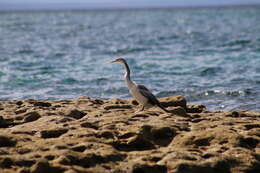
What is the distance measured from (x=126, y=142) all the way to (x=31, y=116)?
247 cm

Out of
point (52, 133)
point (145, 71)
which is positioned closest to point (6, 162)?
point (52, 133)

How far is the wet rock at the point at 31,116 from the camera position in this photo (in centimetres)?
922

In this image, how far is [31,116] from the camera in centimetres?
927

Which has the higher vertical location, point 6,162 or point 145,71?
point 6,162

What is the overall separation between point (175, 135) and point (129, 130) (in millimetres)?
806

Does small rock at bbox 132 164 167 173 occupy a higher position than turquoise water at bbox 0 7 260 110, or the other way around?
small rock at bbox 132 164 167 173

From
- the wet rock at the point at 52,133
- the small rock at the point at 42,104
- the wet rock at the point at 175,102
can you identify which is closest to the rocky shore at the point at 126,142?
the wet rock at the point at 52,133

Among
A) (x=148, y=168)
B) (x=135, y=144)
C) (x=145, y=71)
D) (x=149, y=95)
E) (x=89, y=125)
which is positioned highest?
(x=149, y=95)

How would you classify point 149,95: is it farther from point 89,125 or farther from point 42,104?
point 42,104

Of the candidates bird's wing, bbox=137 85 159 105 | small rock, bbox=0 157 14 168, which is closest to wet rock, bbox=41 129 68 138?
small rock, bbox=0 157 14 168

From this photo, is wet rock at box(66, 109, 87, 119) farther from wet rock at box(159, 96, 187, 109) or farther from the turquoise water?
the turquoise water

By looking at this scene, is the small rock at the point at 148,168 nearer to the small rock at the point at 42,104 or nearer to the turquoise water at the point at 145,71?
the small rock at the point at 42,104

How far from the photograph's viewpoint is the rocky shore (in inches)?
267

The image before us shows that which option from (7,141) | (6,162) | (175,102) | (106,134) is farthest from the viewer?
(175,102)
